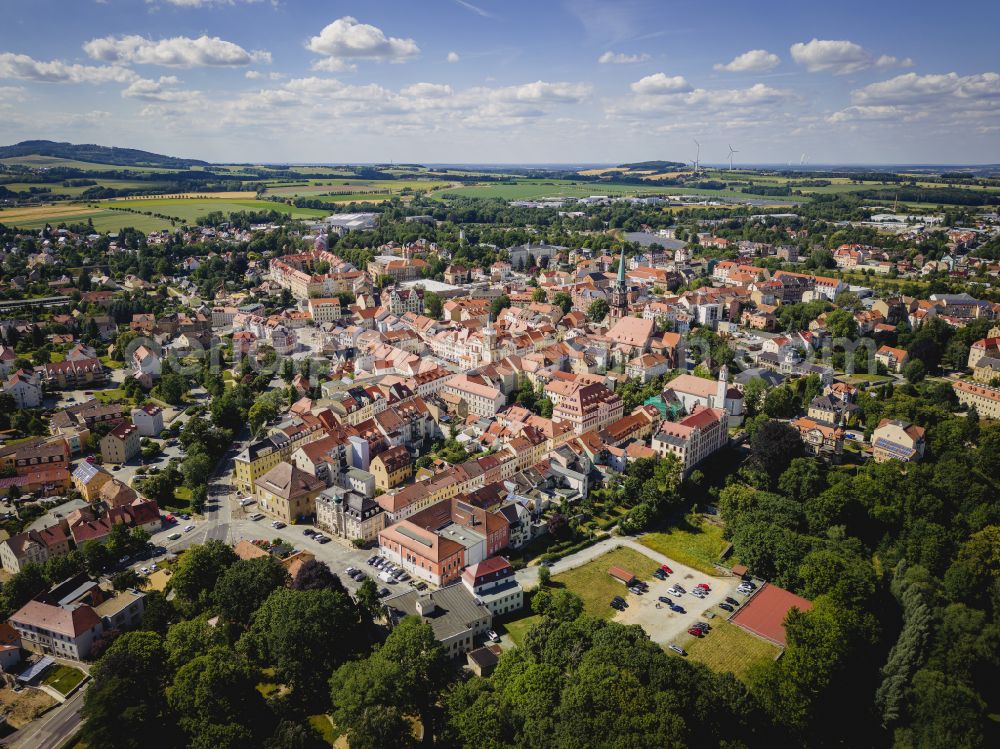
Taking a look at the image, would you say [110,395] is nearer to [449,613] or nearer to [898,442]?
[449,613]

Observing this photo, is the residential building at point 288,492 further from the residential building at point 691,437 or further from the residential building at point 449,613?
the residential building at point 691,437

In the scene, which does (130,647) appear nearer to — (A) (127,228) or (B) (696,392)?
(B) (696,392)

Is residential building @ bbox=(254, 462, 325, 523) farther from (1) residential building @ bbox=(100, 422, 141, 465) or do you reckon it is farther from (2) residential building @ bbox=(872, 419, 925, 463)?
(2) residential building @ bbox=(872, 419, 925, 463)

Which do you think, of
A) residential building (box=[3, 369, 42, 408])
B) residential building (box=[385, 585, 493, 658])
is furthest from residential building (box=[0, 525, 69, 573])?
residential building (box=[3, 369, 42, 408])

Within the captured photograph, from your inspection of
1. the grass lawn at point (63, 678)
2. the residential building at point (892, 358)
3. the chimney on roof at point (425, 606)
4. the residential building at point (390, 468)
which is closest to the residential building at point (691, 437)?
the residential building at point (390, 468)

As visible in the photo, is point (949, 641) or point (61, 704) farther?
point (949, 641)

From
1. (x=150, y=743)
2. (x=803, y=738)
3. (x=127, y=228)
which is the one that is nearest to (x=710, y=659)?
(x=803, y=738)
